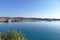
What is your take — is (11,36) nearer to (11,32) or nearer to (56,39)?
(11,32)

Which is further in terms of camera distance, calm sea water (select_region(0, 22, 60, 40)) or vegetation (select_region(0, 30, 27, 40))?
calm sea water (select_region(0, 22, 60, 40))

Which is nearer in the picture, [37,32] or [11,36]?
[11,36]

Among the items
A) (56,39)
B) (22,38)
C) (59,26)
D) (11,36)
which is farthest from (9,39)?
(59,26)

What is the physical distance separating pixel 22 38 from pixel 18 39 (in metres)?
0.19

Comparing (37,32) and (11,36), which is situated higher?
(11,36)

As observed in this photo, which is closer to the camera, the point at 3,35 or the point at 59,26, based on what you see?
the point at 3,35

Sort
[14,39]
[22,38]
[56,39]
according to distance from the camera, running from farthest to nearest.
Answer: [56,39] < [22,38] < [14,39]

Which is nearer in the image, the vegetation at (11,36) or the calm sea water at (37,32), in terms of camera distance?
the vegetation at (11,36)

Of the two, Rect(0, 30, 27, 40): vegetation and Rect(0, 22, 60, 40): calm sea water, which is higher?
Rect(0, 30, 27, 40): vegetation

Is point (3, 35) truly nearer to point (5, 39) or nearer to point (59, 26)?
point (5, 39)

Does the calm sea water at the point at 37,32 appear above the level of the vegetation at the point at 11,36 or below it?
below

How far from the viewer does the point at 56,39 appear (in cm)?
764

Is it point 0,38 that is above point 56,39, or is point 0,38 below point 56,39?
above

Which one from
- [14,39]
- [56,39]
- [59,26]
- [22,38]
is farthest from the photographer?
[59,26]
